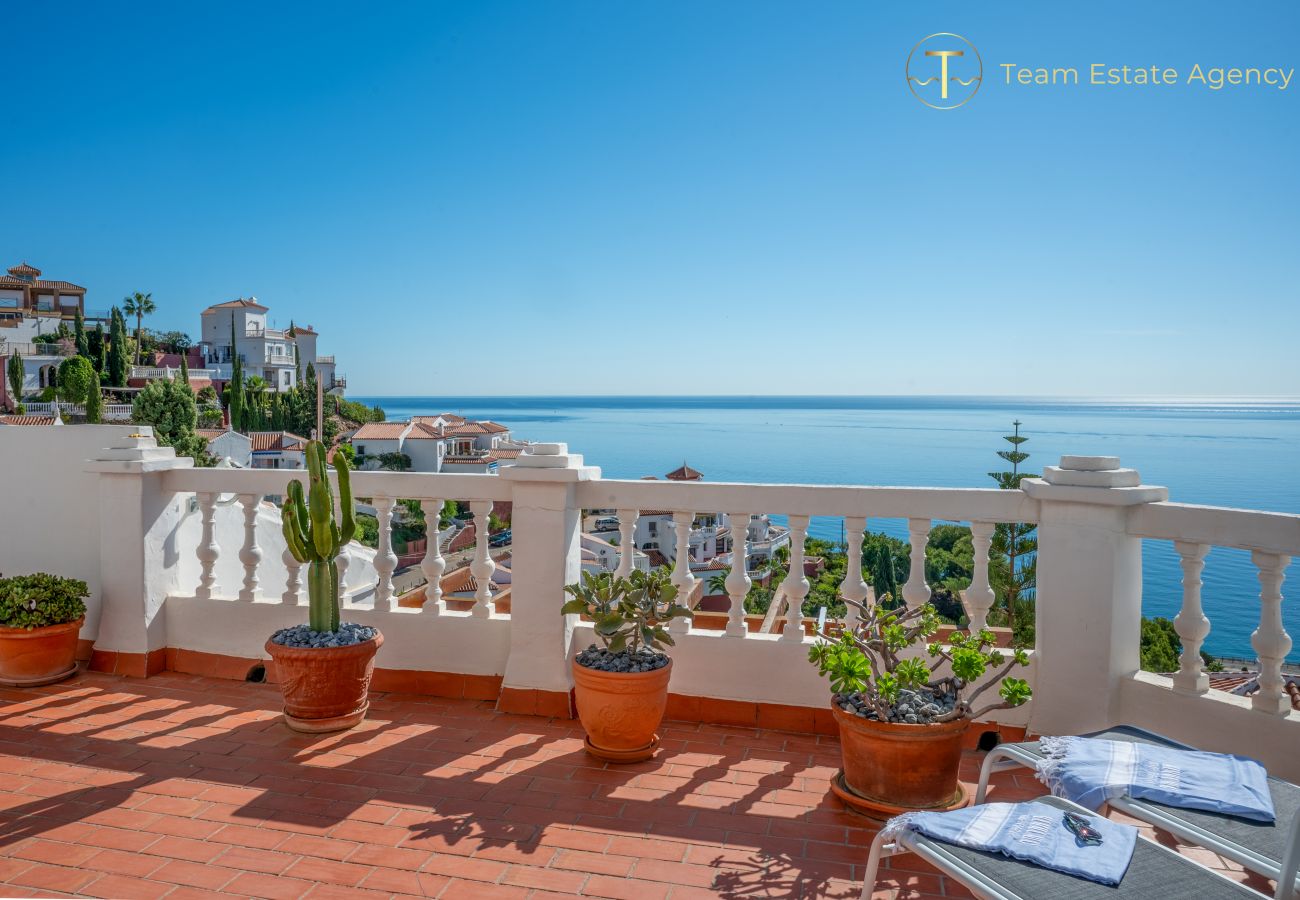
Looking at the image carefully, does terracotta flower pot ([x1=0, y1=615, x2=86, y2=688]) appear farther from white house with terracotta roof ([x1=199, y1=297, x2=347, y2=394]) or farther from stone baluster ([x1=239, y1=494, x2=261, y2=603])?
white house with terracotta roof ([x1=199, y1=297, x2=347, y2=394])

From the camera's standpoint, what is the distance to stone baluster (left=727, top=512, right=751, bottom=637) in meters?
3.99

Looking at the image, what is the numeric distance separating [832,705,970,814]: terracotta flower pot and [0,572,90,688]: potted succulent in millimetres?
4395

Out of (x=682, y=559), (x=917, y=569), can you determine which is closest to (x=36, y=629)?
(x=682, y=559)

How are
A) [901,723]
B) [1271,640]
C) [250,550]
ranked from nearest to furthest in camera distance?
1. [901,723]
2. [1271,640]
3. [250,550]

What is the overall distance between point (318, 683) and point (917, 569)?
2.95m

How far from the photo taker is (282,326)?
89.8 metres

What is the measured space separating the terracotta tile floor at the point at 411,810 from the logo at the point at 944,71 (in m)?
4.31

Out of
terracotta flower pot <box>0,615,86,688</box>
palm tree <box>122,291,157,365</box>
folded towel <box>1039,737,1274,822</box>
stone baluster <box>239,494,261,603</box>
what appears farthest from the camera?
palm tree <box>122,291,157,365</box>

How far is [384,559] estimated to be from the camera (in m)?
4.46

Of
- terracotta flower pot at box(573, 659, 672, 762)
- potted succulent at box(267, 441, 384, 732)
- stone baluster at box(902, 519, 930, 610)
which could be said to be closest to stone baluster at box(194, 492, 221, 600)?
potted succulent at box(267, 441, 384, 732)

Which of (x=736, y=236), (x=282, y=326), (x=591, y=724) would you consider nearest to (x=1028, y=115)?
(x=591, y=724)

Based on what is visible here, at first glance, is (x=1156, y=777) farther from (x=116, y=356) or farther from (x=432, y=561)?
(x=116, y=356)

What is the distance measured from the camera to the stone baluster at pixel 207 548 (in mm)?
4793

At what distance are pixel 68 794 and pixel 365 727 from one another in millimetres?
1215
